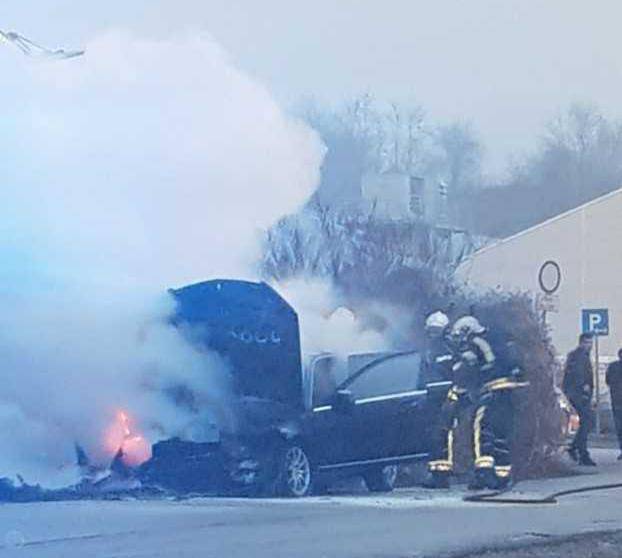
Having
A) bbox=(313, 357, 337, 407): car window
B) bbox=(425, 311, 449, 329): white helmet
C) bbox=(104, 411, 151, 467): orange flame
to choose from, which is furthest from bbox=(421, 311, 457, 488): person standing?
bbox=(104, 411, 151, 467): orange flame

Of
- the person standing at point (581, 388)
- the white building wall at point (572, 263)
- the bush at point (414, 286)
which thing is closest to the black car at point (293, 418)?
the bush at point (414, 286)

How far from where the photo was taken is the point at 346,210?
11102 mm

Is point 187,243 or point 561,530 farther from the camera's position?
point 561,530

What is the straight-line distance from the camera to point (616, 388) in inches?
490

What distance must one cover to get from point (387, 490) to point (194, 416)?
4.59ft

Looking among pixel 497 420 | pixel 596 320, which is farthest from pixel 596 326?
pixel 497 420

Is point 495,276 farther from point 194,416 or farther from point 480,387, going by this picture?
point 194,416

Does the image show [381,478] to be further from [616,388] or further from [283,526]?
[616,388]

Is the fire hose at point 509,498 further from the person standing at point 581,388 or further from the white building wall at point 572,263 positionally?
the white building wall at point 572,263

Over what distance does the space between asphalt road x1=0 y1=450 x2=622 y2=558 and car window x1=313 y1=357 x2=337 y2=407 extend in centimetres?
60

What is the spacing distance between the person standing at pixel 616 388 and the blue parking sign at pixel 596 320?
0.68 ft

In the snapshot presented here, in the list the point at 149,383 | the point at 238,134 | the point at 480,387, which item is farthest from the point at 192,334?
the point at 480,387

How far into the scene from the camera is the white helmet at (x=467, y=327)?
38.6ft

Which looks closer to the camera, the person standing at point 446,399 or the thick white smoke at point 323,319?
the thick white smoke at point 323,319
